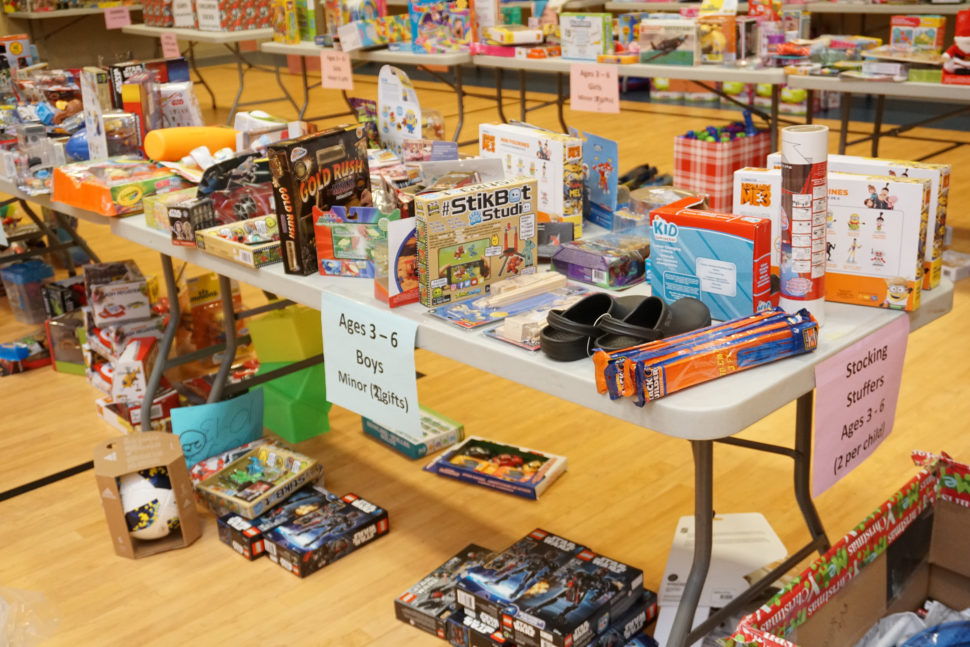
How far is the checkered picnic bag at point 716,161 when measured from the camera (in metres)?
5.16

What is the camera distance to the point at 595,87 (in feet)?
15.2

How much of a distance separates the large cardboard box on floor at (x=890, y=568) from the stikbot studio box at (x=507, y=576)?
68 cm

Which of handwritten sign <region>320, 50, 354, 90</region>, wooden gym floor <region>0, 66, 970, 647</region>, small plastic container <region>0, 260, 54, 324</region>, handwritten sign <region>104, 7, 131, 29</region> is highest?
handwritten sign <region>104, 7, 131, 29</region>

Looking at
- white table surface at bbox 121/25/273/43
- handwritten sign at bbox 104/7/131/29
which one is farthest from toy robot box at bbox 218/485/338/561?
handwritten sign at bbox 104/7/131/29

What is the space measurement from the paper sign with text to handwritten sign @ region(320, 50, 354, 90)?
13.2ft

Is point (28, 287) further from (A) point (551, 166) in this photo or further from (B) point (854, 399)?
(B) point (854, 399)

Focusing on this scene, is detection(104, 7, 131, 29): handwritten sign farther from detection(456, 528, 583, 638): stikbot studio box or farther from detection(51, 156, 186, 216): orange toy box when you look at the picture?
detection(456, 528, 583, 638): stikbot studio box

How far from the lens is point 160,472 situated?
263 cm

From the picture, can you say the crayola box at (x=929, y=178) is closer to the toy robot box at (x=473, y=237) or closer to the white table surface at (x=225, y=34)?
the toy robot box at (x=473, y=237)

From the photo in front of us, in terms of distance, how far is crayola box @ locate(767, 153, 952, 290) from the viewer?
1.77 m

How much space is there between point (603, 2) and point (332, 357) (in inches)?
276

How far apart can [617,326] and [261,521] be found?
1.36 meters

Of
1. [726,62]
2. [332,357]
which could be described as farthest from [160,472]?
[726,62]

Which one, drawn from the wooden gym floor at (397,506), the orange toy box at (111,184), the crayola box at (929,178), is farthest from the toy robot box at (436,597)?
the orange toy box at (111,184)
